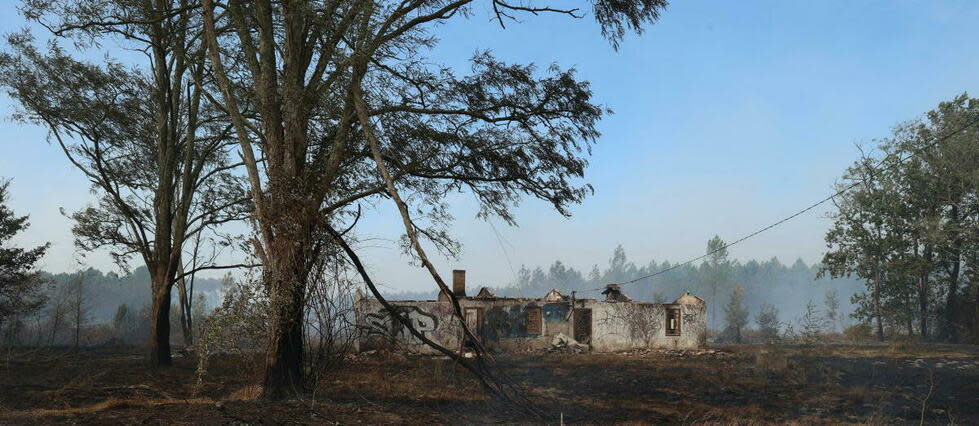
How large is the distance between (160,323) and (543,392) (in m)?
10.9

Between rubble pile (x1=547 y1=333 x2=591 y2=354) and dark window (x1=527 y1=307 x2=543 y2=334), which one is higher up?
dark window (x1=527 y1=307 x2=543 y2=334)

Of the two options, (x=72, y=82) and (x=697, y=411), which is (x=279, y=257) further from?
(x=72, y=82)

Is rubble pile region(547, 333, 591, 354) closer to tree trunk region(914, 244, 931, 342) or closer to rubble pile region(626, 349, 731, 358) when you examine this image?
rubble pile region(626, 349, 731, 358)

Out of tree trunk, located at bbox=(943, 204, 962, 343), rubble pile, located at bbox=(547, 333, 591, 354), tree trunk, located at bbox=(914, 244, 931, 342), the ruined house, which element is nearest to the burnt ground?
rubble pile, located at bbox=(547, 333, 591, 354)

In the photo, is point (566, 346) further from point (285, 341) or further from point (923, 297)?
point (285, 341)

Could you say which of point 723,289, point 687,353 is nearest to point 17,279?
point 687,353

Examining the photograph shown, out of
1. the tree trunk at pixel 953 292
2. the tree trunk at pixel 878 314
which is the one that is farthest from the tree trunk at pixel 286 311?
the tree trunk at pixel 878 314

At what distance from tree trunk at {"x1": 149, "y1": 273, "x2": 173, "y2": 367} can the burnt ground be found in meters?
0.51

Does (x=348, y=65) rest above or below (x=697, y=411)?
above

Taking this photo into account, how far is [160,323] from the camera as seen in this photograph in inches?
750

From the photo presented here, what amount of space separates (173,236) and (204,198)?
2624mm

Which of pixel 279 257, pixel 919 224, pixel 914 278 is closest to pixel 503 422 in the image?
pixel 279 257

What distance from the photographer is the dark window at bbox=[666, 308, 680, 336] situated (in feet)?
117

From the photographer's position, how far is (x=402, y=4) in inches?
458
